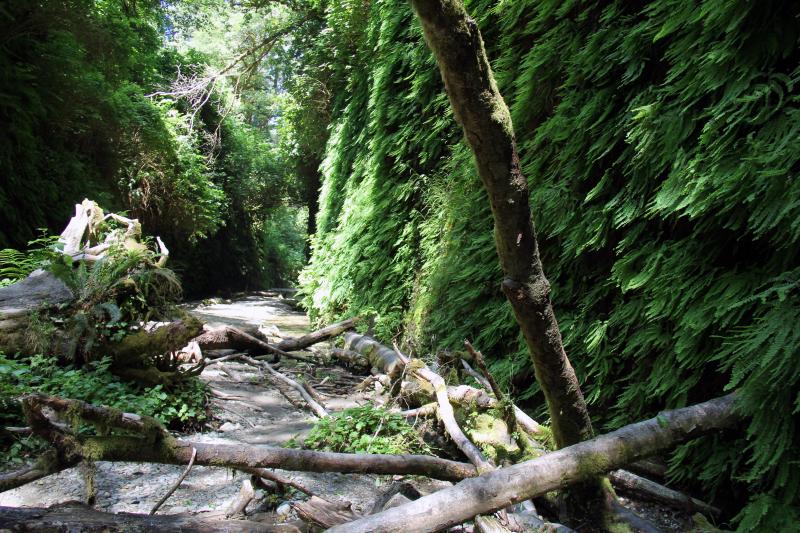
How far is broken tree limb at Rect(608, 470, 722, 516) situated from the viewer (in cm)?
250

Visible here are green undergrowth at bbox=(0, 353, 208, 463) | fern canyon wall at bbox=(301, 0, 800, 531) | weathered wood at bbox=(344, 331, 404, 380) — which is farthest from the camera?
weathered wood at bbox=(344, 331, 404, 380)

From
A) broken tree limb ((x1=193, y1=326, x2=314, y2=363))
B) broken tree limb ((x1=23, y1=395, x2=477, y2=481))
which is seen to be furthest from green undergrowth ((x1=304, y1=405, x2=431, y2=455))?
broken tree limb ((x1=193, y1=326, x2=314, y2=363))

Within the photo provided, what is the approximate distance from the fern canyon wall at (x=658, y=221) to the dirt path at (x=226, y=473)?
1.55 m

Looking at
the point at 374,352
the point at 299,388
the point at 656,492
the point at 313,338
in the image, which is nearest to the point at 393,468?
the point at 656,492

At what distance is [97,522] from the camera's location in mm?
1644

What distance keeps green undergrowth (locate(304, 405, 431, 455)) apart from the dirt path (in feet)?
0.63

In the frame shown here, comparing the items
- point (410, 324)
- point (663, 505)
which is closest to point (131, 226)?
point (410, 324)

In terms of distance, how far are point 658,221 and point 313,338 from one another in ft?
18.4

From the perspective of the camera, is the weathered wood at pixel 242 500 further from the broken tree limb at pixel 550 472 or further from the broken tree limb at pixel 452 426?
the broken tree limb at pixel 452 426

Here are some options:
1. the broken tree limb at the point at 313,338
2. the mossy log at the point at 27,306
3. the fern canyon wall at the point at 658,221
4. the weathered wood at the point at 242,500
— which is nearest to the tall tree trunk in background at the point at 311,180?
the broken tree limb at the point at 313,338

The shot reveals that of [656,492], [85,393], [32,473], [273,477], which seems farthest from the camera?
[85,393]

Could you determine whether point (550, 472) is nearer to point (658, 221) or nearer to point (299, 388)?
point (658, 221)

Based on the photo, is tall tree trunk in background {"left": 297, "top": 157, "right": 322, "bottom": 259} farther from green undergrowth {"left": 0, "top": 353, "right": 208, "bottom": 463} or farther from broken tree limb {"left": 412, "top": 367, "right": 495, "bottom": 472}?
broken tree limb {"left": 412, "top": 367, "right": 495, "bottom": 472}

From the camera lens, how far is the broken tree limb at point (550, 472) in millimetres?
1644
